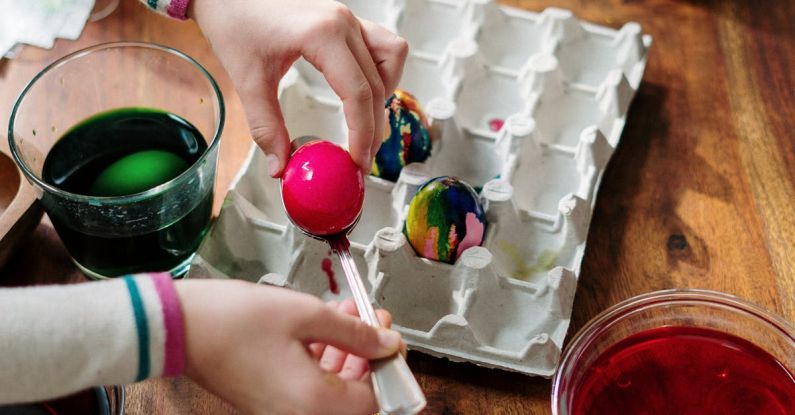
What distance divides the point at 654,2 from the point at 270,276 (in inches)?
31.7

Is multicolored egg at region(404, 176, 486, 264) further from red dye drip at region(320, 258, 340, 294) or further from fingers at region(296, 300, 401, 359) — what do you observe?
fingers at region(296, 300, 401, 359)

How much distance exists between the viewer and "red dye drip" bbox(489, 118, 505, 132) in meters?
1.11

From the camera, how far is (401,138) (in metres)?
0.97

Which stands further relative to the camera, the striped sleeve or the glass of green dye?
the glass of green dye

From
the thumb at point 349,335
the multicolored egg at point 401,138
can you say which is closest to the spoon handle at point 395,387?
the thumb at point 349,335

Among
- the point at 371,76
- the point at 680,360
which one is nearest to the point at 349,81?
the point at 371,76

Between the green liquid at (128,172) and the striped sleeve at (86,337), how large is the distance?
0.26 meters

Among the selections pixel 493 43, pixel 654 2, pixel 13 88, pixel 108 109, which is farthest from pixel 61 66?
pixel 654 2

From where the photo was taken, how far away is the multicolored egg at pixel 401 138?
96 cm

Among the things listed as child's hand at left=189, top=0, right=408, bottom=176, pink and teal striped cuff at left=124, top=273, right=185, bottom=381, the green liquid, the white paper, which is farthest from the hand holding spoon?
the white paper

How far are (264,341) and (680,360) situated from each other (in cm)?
42

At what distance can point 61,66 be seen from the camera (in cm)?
94

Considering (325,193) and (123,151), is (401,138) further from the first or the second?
(123,151)

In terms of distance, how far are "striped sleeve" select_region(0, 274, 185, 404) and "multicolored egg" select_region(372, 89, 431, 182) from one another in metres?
0.43
